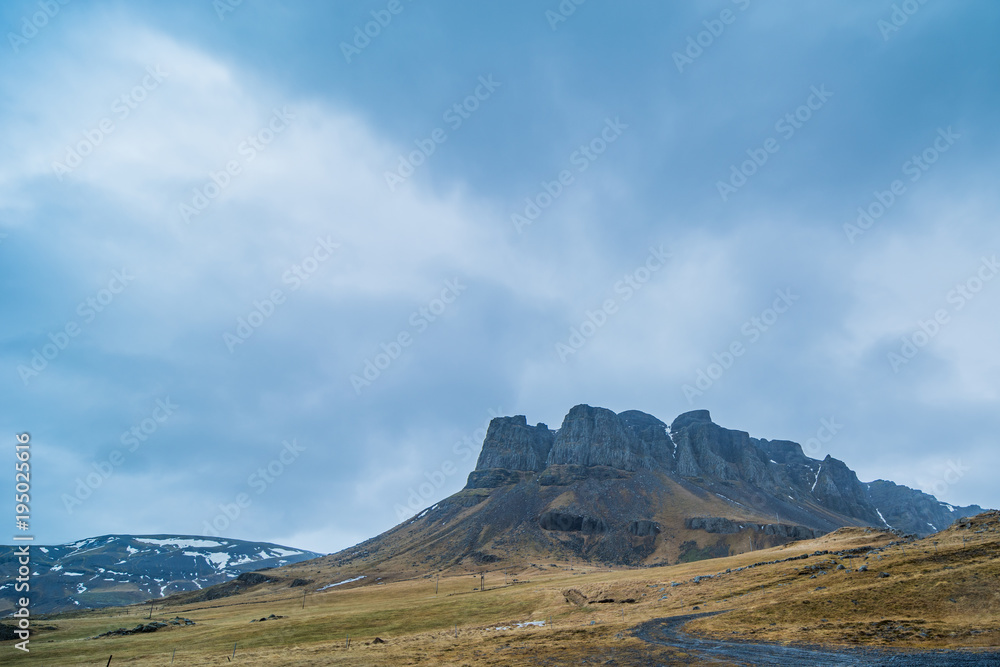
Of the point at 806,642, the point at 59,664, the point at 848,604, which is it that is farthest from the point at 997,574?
the point at 59,664

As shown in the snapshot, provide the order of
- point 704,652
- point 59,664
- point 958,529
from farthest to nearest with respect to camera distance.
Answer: point 958,529
point 59,664
point 704,652

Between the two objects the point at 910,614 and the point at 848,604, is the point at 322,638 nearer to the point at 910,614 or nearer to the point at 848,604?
the point at 848,604

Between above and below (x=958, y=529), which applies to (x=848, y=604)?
below

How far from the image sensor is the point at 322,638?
69.8 metres

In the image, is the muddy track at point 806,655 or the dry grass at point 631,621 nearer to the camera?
the muddy track at point 806,655

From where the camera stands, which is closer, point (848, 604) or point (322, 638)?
point (848, 604)

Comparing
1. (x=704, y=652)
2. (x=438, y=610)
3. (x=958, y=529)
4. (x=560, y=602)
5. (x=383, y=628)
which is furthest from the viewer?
(x=438, y=610)

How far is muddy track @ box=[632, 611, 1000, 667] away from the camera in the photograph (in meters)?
34.6

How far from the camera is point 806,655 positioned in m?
39.5

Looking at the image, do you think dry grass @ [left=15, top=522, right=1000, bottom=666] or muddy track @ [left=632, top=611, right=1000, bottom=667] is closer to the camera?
muddy track @ [left=632, top=611, right=1000, bottom=667]

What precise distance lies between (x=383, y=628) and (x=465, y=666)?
3622 cm

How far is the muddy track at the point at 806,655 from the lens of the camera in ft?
113

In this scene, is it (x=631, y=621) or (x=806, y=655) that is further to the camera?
(x=631, y=621)

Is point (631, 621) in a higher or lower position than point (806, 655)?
lower
